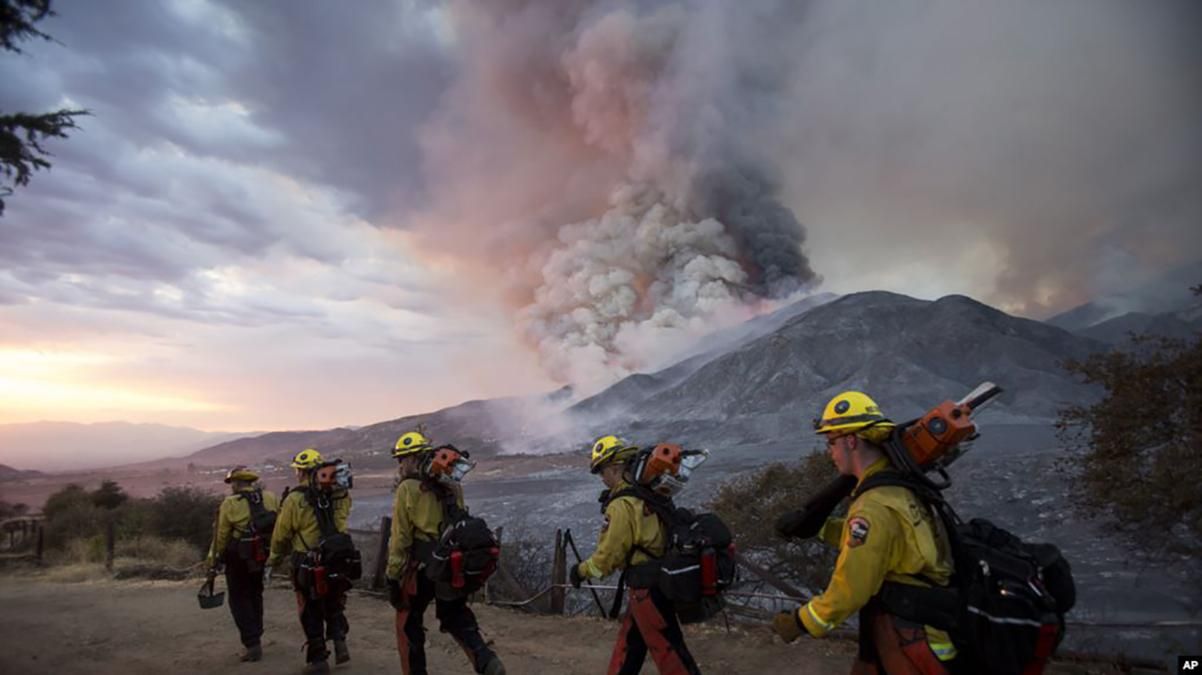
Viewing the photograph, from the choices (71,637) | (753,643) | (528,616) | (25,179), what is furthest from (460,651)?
(25,179)

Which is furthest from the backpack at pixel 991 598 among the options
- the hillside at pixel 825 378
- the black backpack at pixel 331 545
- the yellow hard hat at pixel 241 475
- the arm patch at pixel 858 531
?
the hillside at pixel 825 378

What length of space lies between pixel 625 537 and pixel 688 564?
430 millimetres

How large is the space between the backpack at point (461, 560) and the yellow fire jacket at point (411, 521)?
19 centimetres

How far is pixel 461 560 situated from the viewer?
4703 mm

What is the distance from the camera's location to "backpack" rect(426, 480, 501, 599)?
4.70m

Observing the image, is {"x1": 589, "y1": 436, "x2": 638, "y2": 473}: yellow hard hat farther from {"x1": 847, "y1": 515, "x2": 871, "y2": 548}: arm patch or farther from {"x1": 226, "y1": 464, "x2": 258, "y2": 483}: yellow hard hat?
{"x1": 226, "y1": 464, "x2": 258, "y2": 483}: yellow hard hat

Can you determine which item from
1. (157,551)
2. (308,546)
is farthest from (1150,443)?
(157,551)

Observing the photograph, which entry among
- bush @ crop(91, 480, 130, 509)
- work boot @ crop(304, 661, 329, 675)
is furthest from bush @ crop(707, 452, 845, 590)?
bush @ crop(91, 480, 130, 509)

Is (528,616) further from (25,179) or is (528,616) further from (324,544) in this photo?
(25,179)

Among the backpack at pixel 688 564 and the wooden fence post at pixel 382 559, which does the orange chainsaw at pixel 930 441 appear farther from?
the wooden fence post at pixel 382 559

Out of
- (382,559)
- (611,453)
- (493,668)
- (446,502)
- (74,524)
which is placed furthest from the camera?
(74,524)

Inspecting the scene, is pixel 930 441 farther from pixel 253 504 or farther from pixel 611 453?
pixel 253 504

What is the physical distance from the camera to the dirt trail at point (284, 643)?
6.37 m

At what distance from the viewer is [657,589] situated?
160 inches
